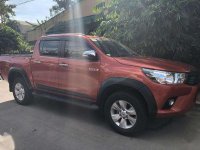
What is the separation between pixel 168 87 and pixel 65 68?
7.50ft

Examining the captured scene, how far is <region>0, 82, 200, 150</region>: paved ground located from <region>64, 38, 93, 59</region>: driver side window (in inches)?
46.1

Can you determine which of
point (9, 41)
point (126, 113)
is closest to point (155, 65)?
point (126, 113)

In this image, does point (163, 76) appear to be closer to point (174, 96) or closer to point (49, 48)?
point (174, 96)

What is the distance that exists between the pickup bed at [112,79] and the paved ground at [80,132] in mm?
370

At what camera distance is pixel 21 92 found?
752 centimetres

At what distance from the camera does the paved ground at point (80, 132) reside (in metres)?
4.89

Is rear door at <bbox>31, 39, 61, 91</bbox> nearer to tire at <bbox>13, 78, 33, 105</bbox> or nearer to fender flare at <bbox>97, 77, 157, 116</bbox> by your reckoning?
tire at <bbox>13, 78, 33, 105</bbox>

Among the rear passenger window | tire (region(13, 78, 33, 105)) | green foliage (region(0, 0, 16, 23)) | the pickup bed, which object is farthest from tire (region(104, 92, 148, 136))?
green foliage (region(0, 0, 16, 23))

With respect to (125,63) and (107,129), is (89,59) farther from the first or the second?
(107,129)

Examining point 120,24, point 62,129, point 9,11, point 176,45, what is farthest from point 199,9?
point 9,11

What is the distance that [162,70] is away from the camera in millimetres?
4941

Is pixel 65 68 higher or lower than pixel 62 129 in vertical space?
higher

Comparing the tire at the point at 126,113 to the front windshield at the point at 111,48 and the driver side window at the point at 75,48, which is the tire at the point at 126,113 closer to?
the front windshield at the point at 111,48

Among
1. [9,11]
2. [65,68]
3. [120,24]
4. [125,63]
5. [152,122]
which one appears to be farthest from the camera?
[9,11]
